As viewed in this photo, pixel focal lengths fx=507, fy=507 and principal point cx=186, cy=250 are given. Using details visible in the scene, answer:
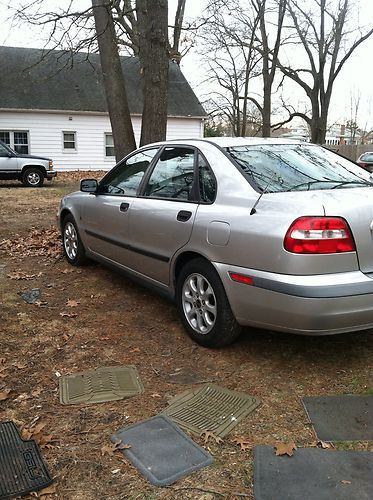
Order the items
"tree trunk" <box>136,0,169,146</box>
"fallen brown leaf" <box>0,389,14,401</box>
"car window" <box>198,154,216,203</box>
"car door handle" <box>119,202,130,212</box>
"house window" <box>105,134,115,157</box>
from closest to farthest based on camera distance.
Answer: "fallen brown leaf" <box>0,389,14,401</box>, "car window" <box>198,154,216,203</box>, "car door handle" <box>119,202,130,212</box>, "tree trunk" <box>136,0,169,146</box>, "house window" <box>105,134,115,157</box>

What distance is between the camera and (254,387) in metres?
3.42

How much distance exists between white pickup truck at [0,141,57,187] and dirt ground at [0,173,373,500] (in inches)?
471

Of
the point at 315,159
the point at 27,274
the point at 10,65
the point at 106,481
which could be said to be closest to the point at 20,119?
the point at 10,65

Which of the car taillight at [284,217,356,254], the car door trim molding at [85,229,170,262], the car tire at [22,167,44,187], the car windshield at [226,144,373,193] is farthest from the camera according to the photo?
the car tire at [22,167,44,187]

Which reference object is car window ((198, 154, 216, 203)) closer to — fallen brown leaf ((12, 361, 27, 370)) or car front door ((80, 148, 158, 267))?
car front door ((80, 148, 158, 267))

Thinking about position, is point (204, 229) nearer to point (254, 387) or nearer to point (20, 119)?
point (254, 387)

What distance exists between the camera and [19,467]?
2.58m

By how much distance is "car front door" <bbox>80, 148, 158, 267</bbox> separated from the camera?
16.3 ft

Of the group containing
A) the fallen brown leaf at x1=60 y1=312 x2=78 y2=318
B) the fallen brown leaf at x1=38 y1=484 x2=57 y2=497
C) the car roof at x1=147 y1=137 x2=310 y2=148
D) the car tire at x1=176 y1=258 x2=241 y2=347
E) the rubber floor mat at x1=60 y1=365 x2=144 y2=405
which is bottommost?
the fallen brown leaf at x1=38 y1=484 x2=57 y2=497

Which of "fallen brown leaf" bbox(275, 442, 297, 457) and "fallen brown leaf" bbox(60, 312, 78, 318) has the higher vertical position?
"fallen brown leaf" bbox(60, 312, 78, 318)

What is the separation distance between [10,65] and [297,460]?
26015 millimetres

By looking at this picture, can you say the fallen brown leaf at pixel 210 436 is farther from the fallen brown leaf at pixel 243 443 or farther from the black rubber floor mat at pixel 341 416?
the black rubber floor mat at pixel 341 416

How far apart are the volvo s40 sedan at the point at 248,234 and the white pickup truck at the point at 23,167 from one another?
1287 cm

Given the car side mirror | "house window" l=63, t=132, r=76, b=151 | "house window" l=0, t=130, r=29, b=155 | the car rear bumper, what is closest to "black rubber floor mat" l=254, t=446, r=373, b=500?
the car rear bumper
